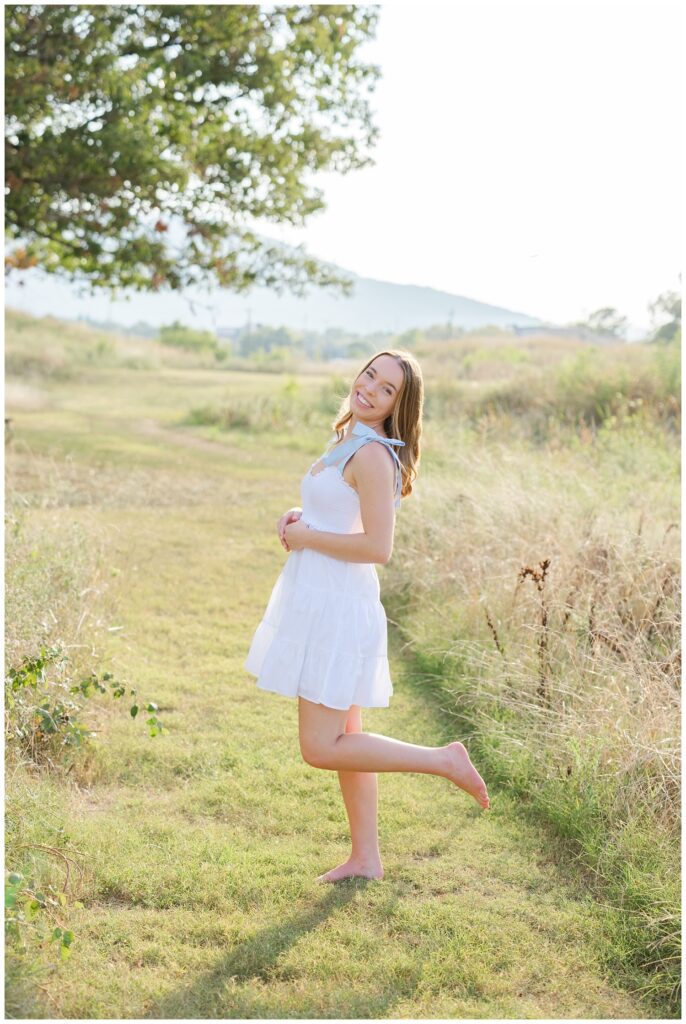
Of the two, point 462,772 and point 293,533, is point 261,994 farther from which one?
point 293,533

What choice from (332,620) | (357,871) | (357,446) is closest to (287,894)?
(357,871)

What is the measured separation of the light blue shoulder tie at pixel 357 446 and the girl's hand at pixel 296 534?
0.68ft

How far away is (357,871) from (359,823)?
0.16m

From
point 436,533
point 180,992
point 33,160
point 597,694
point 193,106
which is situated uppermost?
point 193,106

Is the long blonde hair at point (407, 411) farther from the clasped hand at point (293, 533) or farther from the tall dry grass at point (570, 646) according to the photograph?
the tall dry grass at point (570, 646)

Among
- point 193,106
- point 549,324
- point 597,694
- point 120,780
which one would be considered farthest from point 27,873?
point 549,324

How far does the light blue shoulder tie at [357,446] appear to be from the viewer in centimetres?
286

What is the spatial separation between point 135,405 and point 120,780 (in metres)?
17.0

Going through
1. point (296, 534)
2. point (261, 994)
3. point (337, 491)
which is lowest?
point (261, 994)

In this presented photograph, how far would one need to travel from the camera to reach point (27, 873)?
2.89 m

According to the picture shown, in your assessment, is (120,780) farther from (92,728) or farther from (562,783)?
(562,783)

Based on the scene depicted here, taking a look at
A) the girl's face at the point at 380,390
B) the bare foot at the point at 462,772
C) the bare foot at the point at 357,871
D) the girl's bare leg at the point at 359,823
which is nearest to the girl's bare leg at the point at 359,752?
the bare foot at the point at 462,772

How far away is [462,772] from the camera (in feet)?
9.69

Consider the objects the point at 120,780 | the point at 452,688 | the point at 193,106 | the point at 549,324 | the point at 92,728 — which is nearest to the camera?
the point at 120,780
